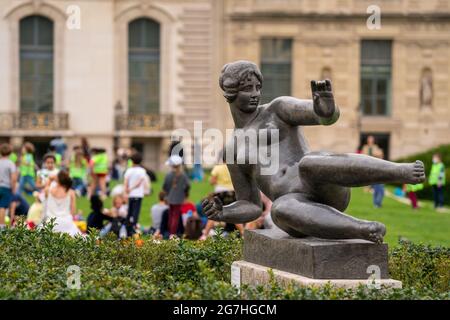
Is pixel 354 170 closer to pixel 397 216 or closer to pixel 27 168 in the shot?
pixel 397 216

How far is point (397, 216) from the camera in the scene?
78.6 feet

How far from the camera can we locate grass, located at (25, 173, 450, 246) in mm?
19641

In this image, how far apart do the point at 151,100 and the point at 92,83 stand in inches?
99.6

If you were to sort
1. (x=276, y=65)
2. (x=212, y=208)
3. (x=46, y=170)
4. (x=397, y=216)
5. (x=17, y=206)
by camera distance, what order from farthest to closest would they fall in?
1. (x=276, y=65)
2. (x=397, y=216)
3. (x=46, y=170)
4. (x=17, y=206)
5. (x=212, y=208)

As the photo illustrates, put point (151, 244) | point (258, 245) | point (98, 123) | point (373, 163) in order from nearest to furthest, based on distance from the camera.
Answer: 1. point (373, 163)
2. point (258, 245)
3. point (151, 244)
4. point (98, 123)

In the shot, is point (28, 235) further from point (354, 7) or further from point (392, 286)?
point (354, 7)

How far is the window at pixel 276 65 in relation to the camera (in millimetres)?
45219

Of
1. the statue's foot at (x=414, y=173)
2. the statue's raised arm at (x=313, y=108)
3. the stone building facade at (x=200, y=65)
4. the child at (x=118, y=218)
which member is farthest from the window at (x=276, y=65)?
the statue's foot at (x=414, y=173)

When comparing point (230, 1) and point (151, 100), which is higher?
point (230, 1)

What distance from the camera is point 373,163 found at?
327 inches

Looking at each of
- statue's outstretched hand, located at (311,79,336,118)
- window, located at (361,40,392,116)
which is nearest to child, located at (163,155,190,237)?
statue's outstretched hand, located at (311,79,336,118)

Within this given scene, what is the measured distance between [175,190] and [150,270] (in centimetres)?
933

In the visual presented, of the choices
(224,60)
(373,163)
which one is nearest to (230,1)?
(224,60)

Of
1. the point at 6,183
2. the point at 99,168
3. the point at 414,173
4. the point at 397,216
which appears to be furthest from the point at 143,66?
the point at 414,173
